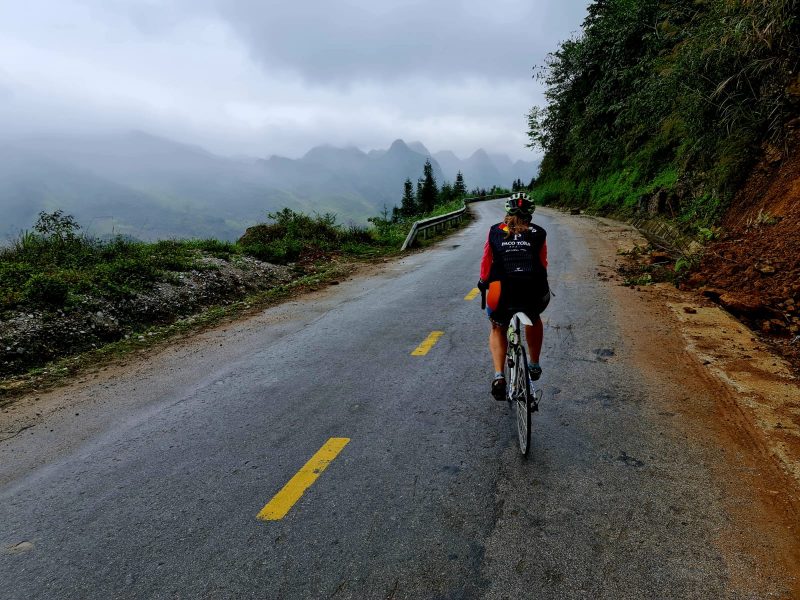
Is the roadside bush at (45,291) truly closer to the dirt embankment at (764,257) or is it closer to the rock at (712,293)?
the dirt embankment at (764,257)

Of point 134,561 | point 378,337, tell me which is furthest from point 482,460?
point 378,337

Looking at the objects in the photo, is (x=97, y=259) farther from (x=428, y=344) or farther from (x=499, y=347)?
(x=499, y=347)

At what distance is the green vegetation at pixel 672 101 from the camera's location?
10523 millimetres

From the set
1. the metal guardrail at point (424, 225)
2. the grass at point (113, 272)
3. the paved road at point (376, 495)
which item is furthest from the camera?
the metal guardrail at point (424, 225)

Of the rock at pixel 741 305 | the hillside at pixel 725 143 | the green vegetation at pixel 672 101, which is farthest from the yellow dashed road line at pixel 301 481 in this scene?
the green vegetation at pixel 672 101

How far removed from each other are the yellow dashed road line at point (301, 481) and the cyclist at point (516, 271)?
5.05 ft

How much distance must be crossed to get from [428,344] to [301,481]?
3308mm

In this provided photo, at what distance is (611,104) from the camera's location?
27391 millimetres

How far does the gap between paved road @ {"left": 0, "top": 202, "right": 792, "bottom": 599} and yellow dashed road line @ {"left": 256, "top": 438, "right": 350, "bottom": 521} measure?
80 millimetres

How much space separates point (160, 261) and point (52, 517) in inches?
308

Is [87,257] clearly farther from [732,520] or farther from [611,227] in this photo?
[611,227]

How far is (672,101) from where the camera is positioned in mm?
14656

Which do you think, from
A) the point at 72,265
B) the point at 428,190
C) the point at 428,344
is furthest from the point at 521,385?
the point at 428,190

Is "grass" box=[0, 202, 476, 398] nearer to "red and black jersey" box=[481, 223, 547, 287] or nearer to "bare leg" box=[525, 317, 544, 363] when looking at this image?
"red and black jersey" box=[481, 223, 547, 287]
